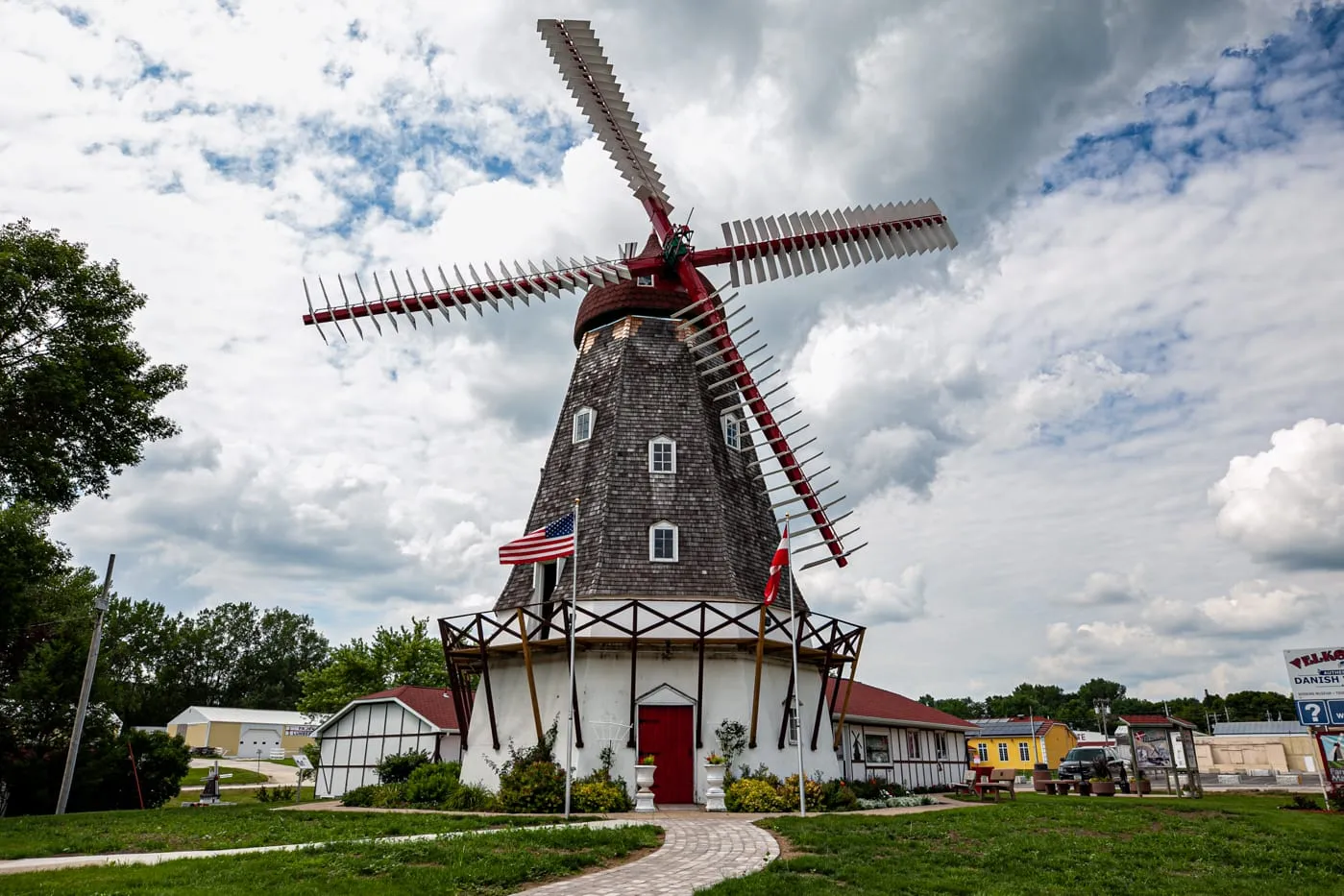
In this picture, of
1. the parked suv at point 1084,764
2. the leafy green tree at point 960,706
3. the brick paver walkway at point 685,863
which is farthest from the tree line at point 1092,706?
the brick paver walkway at point 685,863

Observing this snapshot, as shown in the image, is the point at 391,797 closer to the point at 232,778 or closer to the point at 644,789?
the point at 644,789

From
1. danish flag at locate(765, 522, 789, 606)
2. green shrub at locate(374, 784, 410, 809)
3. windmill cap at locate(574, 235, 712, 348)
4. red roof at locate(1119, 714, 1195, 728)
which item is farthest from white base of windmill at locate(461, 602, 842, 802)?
red roof at locate(1119, 714, 1195, 728)

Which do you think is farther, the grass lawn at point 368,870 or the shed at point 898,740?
the shed at point 898,740

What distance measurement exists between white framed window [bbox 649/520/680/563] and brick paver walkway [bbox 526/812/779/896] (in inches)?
271

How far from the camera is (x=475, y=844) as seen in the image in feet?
34.5

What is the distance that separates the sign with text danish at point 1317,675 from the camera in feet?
62.5

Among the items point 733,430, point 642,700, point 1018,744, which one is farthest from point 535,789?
point 1018,744

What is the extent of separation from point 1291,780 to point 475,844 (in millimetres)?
39129

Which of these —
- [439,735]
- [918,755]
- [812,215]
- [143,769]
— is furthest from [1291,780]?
[143,769]

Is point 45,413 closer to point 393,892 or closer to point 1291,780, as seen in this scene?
point 393,892

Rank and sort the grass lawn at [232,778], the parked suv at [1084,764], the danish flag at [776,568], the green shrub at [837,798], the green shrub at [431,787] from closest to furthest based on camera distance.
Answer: the danish flag at [776,568] < the green shrub at [837,798] < the green shrub at [431,787] < the parked suv at [1084,764] < the grass lawn at [232,778]

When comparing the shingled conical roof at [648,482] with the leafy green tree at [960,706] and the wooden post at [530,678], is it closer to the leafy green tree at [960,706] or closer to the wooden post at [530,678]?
the wooden post at [530,678]

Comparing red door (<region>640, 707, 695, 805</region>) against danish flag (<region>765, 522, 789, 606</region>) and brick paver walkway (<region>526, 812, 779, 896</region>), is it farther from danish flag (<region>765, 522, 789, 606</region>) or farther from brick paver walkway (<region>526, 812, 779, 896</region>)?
brick paver walkway (<region>526, 812, 779, 896</region>)

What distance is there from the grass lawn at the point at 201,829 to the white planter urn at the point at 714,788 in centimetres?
409
